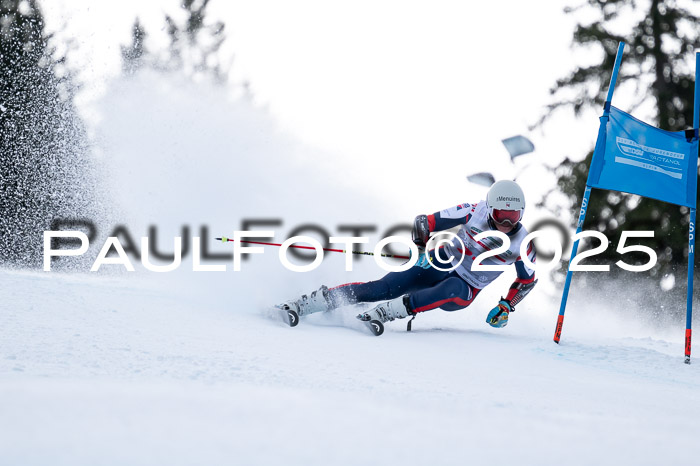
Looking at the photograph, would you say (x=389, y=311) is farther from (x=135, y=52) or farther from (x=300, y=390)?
(x=135, y=52)

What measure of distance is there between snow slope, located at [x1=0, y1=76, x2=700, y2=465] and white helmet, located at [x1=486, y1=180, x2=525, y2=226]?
3.16ft

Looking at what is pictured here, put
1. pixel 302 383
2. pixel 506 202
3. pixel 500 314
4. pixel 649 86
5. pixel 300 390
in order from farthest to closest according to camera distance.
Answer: pixel 649 86 → pixel 500 314 → pixel 506 202 → pixel 302 383 → pixel 300 390

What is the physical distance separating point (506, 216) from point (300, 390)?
2805mm

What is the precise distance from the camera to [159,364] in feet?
10.3

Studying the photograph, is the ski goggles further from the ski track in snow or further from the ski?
the ski

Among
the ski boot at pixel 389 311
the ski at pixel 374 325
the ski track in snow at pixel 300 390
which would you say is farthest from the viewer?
the ski boot at pixel 389 311

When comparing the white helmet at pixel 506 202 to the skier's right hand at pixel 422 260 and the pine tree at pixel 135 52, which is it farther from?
the pine tree at pixel 135 52

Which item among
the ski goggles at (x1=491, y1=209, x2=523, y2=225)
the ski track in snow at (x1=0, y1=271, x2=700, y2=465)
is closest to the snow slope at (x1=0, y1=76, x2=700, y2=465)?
the ski track in snow at (x1=0, y1=271, x2=700, y2=465)

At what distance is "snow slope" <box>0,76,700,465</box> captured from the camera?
1930mm

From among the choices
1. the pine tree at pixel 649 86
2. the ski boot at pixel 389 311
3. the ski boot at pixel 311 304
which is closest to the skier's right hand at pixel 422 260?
the ski boot at pixel 389 311

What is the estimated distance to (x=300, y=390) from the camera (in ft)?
8.96

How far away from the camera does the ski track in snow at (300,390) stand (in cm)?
192

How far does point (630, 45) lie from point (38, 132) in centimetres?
1185

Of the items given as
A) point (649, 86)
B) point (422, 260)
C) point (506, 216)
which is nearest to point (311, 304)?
point (422, 260)
